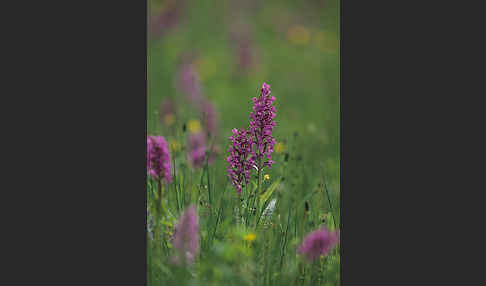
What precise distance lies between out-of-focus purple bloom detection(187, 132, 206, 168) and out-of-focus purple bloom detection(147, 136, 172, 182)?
1265 mm

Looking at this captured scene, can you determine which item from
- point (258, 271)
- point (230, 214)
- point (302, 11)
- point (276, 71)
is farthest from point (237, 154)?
point (302, 11)

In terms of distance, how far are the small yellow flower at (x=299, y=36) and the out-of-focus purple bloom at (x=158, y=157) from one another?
7939mm

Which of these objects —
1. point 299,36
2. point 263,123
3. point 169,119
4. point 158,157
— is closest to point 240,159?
point 263,123

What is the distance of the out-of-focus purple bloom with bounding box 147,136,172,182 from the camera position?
2518 millimetres

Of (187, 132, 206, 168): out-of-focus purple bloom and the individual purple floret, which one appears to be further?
(187, 132, 206, 168): out-of-focus purple bloom

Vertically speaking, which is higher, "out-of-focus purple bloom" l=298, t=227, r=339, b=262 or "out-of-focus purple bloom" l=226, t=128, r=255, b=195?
"out-of-focus purple bloom" l=226, t=128, r=255, b=195

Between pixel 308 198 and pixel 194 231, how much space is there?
1.45m

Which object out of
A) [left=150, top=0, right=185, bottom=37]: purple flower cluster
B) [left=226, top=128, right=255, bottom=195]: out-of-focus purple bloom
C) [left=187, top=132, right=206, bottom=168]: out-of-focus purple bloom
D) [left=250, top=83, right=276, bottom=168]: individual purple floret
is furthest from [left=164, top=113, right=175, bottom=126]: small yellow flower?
[left=150, top=0, right=185, bottom=37]: purple flower cluster

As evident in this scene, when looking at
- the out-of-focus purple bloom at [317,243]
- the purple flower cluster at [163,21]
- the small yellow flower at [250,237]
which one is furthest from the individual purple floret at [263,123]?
the purple flower cluster at [163,21]

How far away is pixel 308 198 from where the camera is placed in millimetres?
3465

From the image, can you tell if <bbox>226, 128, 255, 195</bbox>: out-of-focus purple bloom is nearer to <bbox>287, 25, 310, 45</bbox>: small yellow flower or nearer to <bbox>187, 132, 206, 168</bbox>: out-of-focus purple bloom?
<bbox>187, 132, 206, 168</bbox>: out-of-focus purple bloom

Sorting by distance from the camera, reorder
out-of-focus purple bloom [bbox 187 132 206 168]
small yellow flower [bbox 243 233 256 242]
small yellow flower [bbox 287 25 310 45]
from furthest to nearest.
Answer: small yellow flower [bbox 287 25 310 45], out-of-focus purple bloom [bbox 187 132 206 168], small yellow flower [bbox 243 233 256 242]

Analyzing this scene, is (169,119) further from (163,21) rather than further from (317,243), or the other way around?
(163,21)

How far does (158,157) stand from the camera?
254cm
